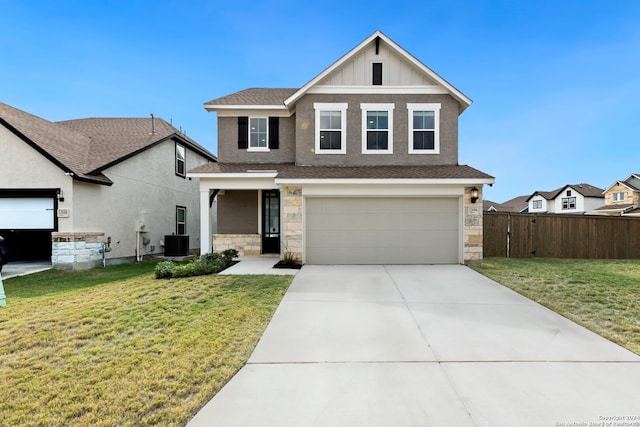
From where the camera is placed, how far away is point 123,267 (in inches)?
422

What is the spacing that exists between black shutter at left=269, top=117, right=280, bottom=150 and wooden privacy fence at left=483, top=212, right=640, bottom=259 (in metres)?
8.65

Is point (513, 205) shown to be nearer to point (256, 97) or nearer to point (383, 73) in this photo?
point (383, 73)

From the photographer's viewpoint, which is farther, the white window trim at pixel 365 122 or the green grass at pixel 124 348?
the white window trim at pixel 365 122

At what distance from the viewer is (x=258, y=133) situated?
39.6ft

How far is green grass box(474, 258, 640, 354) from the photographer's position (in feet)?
15.5

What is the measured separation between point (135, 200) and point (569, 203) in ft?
156

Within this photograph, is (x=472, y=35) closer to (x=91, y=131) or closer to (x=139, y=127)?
(x=139, y=127)

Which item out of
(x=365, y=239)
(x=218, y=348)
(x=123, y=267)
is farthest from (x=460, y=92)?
(x=123, y=267)

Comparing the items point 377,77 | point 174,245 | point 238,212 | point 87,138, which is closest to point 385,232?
point 377,77

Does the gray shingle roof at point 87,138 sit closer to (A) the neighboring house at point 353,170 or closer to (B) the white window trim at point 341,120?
(A) the neighboring house at point 353,170

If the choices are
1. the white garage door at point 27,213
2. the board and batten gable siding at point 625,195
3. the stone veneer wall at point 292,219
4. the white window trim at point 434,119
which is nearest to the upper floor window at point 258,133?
the stone veneer wall at point 292,219

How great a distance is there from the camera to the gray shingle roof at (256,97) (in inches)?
470

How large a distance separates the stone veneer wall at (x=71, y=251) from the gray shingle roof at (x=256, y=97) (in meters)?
6.40

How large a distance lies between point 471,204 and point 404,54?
5.59m
